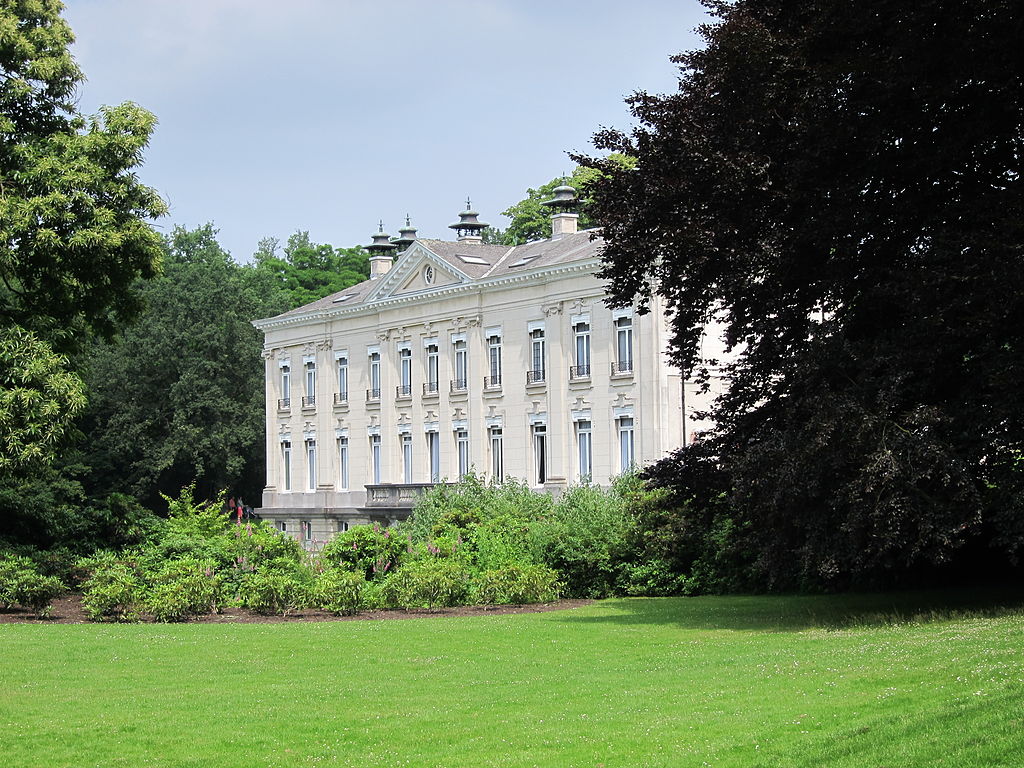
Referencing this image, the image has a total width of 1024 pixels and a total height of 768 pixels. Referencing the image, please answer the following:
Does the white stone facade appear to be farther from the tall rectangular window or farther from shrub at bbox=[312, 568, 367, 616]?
shrub at bbox=[312, 568, 367, 616]

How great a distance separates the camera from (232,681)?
53.3 feet

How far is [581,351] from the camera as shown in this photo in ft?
173

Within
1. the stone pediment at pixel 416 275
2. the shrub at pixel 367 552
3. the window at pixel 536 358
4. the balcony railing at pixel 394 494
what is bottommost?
the shrub at pixel 367 552

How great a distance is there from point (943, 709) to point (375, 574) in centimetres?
1906

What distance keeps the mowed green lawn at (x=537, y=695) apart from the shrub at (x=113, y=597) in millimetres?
3249

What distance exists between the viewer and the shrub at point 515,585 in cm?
2877

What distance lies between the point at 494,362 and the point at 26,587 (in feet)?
105

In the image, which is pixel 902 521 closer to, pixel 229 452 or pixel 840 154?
pixel 840 154

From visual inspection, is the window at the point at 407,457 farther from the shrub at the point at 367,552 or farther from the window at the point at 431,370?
the shrub at the point at 367,552

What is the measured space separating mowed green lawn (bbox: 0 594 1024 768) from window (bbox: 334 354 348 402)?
42.9 meters

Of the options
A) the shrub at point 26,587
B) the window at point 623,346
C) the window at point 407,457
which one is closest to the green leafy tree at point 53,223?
the shrub at point 26,587

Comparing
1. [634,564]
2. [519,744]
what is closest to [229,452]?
[634,564]

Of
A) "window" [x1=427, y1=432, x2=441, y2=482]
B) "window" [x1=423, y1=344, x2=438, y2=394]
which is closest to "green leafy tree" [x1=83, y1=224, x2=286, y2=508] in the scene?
"window" [x1=427, y1=432, x2=441, y2=482]

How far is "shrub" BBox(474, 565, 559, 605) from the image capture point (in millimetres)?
28766
